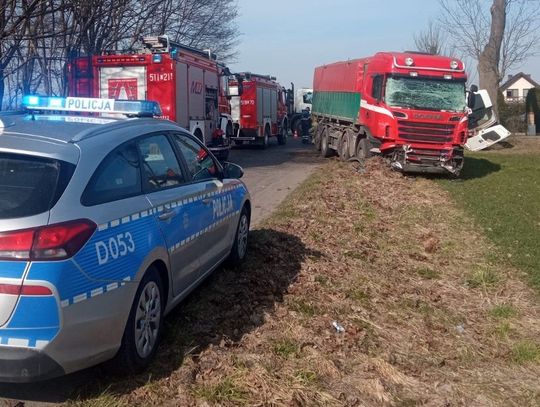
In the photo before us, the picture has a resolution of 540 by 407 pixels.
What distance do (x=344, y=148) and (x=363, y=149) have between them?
6.72 ft

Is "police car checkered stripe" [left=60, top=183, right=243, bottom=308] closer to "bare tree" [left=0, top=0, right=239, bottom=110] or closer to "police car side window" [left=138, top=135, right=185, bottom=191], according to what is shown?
"police car side window" [left=138, top=135, right=185, bottom=191]

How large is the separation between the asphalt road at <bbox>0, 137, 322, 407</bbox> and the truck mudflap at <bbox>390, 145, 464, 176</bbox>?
2.71 m

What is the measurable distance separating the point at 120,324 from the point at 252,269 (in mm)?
2939

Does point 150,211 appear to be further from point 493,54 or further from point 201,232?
point 493,54

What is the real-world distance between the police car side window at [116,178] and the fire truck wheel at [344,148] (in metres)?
15.7

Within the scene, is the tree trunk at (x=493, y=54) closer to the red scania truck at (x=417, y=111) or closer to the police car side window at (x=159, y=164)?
the red scania truck at (x=417, y=111)

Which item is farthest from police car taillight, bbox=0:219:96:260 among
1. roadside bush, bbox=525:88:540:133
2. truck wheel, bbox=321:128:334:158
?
roadside bush, bbox=525:88:540:133

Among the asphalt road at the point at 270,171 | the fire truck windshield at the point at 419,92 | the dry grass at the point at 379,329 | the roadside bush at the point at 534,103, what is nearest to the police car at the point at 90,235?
the dry grass at the point at 379,329

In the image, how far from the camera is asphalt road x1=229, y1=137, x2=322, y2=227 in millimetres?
12422

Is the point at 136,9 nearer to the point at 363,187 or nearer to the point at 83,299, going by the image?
the point at 363,187

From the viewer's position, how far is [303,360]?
4469 mm

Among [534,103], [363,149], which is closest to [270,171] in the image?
[363,149]

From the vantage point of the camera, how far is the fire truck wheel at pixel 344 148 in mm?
19859

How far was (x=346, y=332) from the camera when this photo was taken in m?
5.10
